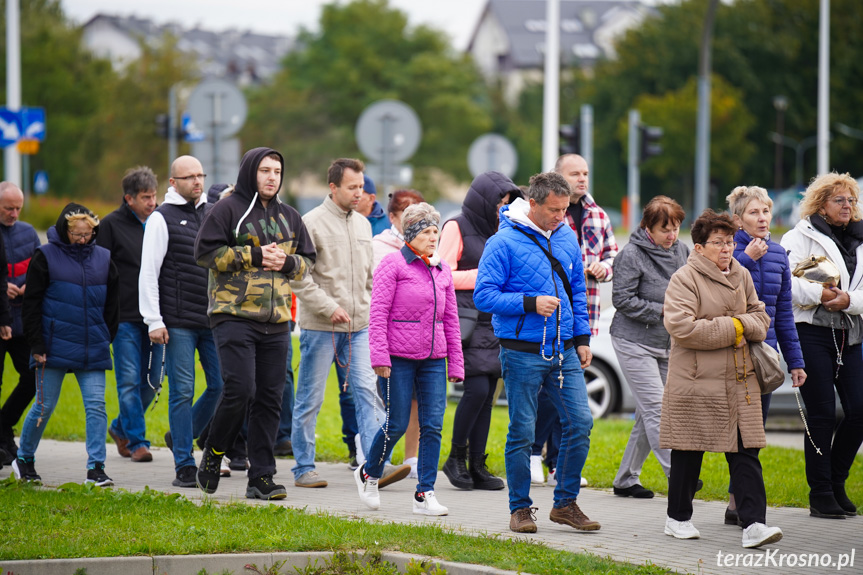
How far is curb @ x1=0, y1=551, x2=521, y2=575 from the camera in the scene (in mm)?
5613

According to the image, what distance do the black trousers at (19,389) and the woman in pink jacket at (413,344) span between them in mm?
2941

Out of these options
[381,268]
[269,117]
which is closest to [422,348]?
[381,268]

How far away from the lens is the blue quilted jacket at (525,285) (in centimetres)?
656

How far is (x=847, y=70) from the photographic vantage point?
173ft

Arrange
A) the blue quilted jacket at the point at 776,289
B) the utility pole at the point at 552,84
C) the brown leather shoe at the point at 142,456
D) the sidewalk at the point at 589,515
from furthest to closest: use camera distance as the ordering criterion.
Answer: the utility pole at the point at 552,84 → the brown leather shoe at the point at 142,456 → the blue quilted jacket at the point at 776,289 → the sidewalk at the point at 589,515

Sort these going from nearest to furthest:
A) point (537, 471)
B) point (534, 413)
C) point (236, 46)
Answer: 1. point (534, 413)
2. point (537, 471)
3. point (236, 46)

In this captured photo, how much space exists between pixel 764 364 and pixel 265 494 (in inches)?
129

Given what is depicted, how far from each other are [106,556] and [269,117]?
6652 centimetres

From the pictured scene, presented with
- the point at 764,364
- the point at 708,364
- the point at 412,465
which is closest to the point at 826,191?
the point at 764,364

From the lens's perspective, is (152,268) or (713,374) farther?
(152,268)

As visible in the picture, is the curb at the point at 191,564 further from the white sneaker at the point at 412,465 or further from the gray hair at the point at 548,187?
the white sneaker at the point at 412,465

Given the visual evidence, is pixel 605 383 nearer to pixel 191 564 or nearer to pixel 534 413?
pixel 534 413

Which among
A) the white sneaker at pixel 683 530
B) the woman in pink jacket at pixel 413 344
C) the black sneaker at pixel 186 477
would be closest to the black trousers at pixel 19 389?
the black sneaker at pixel 186 477

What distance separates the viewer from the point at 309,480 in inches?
319
